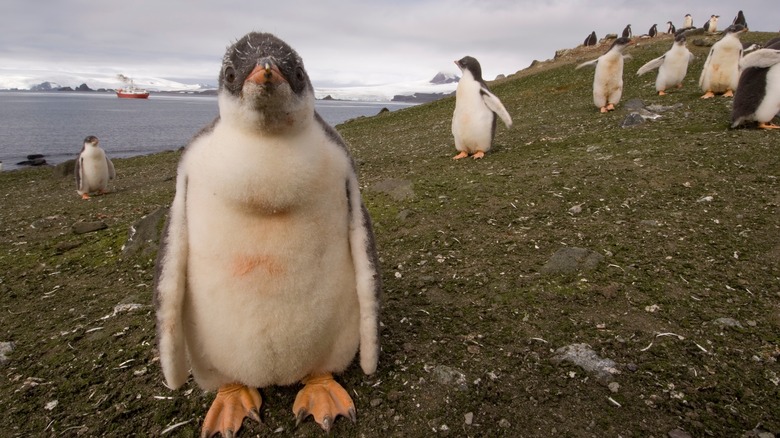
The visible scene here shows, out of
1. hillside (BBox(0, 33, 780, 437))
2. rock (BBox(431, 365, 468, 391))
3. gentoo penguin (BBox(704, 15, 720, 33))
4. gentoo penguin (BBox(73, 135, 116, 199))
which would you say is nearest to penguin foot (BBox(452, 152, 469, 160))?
hillside (BBox(0, 33, 780, 437))

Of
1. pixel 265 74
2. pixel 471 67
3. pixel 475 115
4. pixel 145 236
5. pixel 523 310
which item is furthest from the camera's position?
pixel 471 67

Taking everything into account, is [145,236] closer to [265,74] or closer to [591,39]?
[265,74]

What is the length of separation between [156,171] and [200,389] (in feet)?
45.8

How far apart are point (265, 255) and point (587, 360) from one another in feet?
6.58

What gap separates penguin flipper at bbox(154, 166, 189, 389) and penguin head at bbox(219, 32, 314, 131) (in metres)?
0.56

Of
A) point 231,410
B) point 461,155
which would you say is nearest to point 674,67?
point 461,155

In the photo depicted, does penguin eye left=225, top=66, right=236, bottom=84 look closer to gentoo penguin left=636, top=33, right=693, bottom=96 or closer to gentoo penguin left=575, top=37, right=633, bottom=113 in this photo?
gentoo penguin left=575, top=37, right=633, bottom=113

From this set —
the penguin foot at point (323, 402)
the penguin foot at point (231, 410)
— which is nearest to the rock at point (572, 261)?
the penguin foot at point (323, 402)

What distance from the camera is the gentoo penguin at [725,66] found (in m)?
10.8

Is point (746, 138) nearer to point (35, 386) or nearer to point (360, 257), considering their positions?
point (360, 257)

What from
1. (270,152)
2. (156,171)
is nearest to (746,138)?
(270,152)

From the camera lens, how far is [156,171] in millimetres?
15031

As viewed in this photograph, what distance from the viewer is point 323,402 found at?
8.30 ft

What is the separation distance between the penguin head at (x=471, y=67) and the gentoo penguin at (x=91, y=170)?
8542 millimetres
